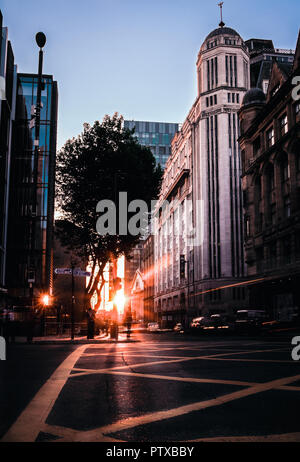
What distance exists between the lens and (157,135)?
16125 centimetres

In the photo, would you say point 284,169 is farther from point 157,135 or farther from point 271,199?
point 157,135

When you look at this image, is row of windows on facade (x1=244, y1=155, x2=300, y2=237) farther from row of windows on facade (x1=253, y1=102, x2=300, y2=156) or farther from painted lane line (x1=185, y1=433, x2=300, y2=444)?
painted lane line (x1=185, y1=433, x2=300, y2=444)

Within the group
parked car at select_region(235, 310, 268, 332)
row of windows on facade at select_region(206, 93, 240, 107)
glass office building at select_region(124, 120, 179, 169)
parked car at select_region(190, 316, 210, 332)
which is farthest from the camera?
glass office building at select_region(124, 120, 179, 169)

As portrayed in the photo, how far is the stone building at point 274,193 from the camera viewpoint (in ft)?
120

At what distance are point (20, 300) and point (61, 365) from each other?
23.7m

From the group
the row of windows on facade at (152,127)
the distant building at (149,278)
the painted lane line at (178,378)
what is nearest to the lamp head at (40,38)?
the painted lane line at (178,378)

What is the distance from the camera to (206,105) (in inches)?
2857

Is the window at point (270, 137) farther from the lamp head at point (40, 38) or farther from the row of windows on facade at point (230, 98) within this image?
the row of windows on facade at point (230, 98)

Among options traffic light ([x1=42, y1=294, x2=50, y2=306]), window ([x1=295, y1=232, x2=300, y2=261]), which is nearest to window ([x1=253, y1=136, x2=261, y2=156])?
window ([x1=295, y1=232, x2=300, y2=261])

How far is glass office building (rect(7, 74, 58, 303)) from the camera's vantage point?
34.8 metres

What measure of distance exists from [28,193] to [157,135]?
5066 inches

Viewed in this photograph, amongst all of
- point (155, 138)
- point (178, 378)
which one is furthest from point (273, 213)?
point (155, 138)

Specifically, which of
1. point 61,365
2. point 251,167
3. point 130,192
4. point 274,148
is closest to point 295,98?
point 274,148

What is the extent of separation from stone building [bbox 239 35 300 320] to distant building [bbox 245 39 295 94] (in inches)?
1244
